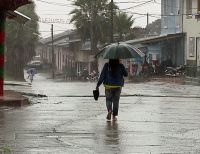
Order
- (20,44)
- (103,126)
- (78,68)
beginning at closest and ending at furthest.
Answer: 1. (103,126)
2. (20,44)
3. (78,68)

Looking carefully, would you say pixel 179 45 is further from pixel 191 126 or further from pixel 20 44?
pixel 191 126

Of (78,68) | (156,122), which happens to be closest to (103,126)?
(156,122)

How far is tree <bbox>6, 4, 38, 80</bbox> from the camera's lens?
197 ft

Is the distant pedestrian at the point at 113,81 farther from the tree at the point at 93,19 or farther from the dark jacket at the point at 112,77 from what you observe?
the tree at the point at 93,19

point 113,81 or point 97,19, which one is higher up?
point 97,19

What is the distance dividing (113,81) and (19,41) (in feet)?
158

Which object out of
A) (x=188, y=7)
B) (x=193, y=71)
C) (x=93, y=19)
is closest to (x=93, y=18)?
(x=93, y=19)

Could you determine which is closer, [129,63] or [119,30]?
[129,63]

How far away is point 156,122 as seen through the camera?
43.0 ft

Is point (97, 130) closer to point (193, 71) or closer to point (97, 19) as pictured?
point (193, 71)

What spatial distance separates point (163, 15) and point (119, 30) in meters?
13.0

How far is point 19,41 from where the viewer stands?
60.8 metres

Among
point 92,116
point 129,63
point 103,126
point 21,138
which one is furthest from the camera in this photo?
point 129,63

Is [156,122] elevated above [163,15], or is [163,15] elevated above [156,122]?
[163,15]
